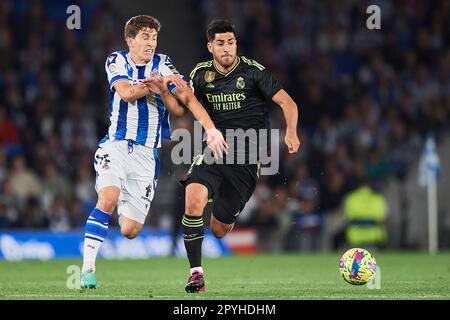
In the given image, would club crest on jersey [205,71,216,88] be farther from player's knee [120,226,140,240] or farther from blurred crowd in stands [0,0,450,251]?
blurred crowd in stands [0,0,450,251]

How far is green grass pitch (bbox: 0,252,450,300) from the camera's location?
29.5ft

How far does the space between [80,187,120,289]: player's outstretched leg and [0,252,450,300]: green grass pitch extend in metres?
0.17

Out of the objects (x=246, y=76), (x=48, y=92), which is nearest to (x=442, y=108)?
(x=48, y=92)

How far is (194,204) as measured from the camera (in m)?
9.43

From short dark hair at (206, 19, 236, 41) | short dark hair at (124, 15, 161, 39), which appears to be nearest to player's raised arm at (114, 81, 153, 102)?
short dark hair at (124, 15, 161, 39)

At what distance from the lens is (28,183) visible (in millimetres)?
18672

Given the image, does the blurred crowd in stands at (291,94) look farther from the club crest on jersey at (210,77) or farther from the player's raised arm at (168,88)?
the player's raised arm at (168,88)

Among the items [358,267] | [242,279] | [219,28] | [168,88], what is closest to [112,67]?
[168,88]

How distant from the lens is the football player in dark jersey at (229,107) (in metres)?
9.73

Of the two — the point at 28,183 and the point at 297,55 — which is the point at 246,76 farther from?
the point at 297,55

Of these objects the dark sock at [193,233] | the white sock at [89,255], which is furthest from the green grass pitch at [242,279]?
the dark sock at [193,233]

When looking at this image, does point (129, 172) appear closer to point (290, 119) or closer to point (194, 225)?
point (194, 225)

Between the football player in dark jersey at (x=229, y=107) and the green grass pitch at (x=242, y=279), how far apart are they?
2.59ft

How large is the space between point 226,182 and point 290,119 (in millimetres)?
914
